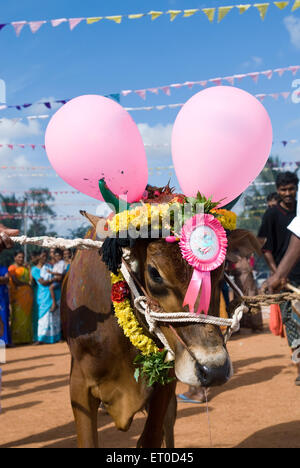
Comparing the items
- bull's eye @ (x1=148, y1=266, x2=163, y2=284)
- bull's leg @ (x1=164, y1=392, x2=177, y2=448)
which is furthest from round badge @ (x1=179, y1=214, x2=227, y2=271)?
bull's leg @ (x1=164, y1=392, x2=177, y2=448)

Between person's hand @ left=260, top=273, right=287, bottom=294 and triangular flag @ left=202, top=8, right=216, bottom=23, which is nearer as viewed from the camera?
person's hand @ left=260, top=273, right=287, bottom=294

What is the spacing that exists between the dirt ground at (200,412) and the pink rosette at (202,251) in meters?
2.80

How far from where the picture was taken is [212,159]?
289 centimetres

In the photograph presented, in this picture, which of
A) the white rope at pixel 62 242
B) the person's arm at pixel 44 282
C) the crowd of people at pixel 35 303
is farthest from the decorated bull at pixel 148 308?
the crowd of people at pixel 35 303

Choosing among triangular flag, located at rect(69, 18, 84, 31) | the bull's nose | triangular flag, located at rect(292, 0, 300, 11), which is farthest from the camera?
triangular flag, located at rect(69, 18, 84, 31)

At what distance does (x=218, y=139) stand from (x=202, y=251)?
737 millimetres

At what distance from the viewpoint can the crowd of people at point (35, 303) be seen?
41.7ft

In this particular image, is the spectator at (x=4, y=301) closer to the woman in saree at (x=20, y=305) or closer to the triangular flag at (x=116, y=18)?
the woman in saree at (x=20, y=305)

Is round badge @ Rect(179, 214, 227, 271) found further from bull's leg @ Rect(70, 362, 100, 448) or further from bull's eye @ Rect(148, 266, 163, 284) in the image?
bull's leg @ Rect(70, 362, 100, 448)

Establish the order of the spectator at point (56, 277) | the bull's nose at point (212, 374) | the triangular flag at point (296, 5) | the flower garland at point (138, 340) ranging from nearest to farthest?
the bull's nose at point (212, 374), the flower garland at point (138, 340), the triangular flag at point (296, 5), the spectator at point (56, 277)

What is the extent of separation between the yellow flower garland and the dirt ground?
2299 mm

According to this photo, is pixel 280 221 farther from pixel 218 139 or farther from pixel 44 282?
pixel 44 282

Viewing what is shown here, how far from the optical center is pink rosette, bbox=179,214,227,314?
2.48 metres
